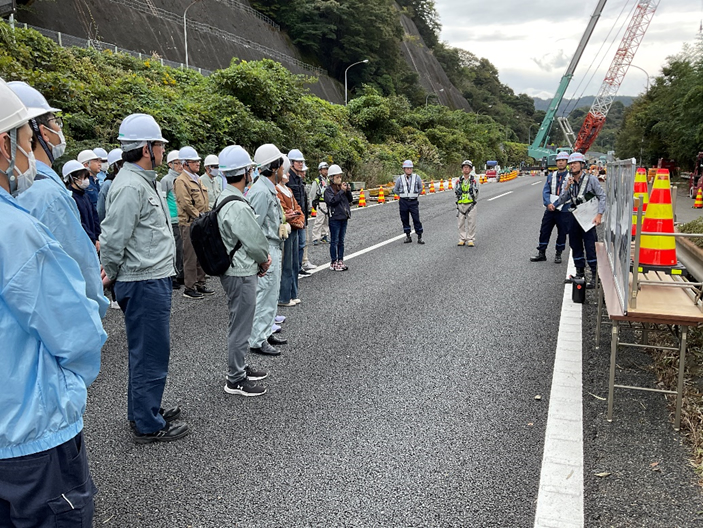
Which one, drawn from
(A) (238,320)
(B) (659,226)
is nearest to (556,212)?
(B) (659,226)

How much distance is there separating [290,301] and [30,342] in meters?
5.69

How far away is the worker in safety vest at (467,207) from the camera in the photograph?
12.4 meters

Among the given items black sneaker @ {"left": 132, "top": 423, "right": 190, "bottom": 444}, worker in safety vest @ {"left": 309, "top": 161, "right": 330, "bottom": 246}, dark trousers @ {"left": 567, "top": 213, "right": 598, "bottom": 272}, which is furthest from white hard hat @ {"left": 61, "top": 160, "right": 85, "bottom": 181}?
dark trousers @ {"left": 567, "top": 213, "right": 598, "bottom": 272}

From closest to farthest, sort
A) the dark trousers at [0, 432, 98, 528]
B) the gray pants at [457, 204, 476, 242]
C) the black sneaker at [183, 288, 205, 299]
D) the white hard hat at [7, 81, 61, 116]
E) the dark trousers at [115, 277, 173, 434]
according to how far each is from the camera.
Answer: the dark trousers at [0, 432, 98, 528] < the white hard hat at [7, 81, 61, 116] < the dark trousers at [115, 277, 173, 434] < the black sneaker at [183, 288, 205, 299] < the gray pants at [457, 204, 476, 242]

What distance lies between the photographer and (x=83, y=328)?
1780 millimetres

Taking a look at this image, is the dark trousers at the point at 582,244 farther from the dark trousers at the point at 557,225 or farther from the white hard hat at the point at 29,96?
the white hard hat at the point at 29,96

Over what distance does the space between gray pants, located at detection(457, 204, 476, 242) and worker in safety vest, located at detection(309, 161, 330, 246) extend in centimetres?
306

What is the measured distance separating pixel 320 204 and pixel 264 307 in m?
6.23

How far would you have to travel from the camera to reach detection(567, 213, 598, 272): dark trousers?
820cm

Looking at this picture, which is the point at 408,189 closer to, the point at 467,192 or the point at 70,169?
the point at 467,192

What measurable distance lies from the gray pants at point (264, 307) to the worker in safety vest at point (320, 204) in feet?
19.6

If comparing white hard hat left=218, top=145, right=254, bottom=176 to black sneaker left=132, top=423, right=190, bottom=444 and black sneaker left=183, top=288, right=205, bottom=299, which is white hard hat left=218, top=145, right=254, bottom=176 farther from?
black sneaker left=183, top=288, right=205, bottom=299

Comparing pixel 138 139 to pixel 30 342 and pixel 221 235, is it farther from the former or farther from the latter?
pixel 30 342

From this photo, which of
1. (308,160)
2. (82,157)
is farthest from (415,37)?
(82,157)
